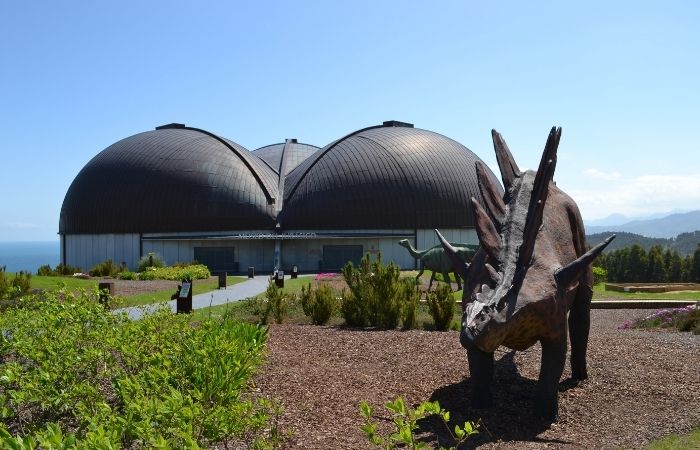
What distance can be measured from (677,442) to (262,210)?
153 feet

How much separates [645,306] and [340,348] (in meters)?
15.6

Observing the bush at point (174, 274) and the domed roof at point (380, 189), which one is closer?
the bush at point (174, 274)

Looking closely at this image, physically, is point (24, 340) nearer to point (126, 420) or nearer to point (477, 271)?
point (126, 420)

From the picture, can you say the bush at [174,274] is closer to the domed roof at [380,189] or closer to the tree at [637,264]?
the domed roof at [380,189]

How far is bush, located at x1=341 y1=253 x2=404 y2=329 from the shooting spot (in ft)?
48.0

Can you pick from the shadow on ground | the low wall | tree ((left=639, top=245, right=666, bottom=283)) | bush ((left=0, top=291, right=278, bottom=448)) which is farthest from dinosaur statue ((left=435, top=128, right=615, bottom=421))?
tree ((left=639, top=245, right=666, bottom=283))

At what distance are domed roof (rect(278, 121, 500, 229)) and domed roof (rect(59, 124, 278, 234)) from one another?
3069 millimetres

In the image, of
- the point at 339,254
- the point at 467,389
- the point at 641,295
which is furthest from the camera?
the point at 339,254

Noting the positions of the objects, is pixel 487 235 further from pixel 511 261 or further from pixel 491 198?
pixel 491 198

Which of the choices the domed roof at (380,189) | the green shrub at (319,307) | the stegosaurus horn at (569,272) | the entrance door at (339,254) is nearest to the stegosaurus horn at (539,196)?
the stegosaurus horn at (569,272)

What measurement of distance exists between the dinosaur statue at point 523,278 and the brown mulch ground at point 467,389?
0.59m

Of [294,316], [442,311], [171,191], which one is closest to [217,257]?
[171,191]

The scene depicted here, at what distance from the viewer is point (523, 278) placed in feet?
22.3

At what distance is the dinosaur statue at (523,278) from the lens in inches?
250
